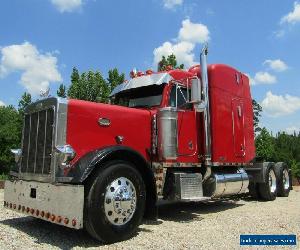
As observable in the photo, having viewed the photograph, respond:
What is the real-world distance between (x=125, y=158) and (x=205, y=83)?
3.21 meters

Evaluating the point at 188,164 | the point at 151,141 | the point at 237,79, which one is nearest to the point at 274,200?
the point at 237,79

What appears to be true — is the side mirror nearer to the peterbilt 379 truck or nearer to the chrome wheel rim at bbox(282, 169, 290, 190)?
the peterbilt 379 truck

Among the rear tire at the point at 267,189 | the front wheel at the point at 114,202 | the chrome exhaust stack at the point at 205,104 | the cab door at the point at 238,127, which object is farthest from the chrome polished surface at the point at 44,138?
the rear tire at the point at 267,189

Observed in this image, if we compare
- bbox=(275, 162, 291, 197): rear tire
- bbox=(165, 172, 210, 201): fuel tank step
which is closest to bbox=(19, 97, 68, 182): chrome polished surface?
bbox=(165, 172, 210, 201): fuel tank step

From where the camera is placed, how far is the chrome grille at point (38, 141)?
6.75 metres

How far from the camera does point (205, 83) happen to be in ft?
30.1

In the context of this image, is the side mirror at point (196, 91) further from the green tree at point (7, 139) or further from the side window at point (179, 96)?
the green tree at point (7, 139)

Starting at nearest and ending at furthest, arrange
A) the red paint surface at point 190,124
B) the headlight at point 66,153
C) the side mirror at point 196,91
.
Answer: the headlight at point 66,153 → the red paint surface at point 190,124 → the side mirror at point 196,91

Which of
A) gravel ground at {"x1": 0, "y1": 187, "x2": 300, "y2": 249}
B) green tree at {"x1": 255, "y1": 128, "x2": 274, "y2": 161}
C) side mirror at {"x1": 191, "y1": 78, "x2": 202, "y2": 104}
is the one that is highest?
green tree at {"x1": 255, "y1": 128, "x2": 274, "y2": 161}

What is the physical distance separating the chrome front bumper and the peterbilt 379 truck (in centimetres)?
1

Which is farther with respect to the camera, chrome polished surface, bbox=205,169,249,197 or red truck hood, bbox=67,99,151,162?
chrome polished surface, bbox=205,169,249,197

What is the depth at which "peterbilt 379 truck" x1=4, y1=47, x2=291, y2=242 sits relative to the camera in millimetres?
6230

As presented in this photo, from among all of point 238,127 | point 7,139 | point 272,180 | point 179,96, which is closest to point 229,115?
point 238,127

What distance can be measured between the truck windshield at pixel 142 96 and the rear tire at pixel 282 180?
650 cm
